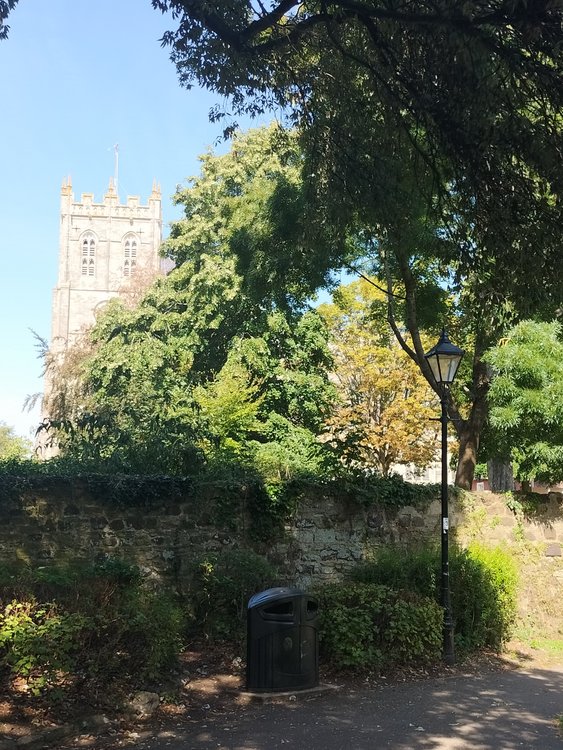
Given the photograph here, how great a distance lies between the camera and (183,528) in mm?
10172

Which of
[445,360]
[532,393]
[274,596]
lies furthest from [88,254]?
[274,596]

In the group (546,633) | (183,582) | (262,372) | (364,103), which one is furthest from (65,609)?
(262,372)

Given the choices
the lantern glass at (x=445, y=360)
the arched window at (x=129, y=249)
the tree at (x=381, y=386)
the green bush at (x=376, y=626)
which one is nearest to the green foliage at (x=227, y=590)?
the green bush at (x=376, y=626)

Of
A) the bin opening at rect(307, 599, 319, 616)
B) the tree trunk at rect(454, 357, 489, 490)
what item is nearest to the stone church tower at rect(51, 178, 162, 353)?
the tree trunk at rect(454, 357, 489, 490)

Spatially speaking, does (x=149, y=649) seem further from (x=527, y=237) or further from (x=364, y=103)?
(x=364, y=103)

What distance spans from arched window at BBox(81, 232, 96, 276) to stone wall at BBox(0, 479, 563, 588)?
77230mm

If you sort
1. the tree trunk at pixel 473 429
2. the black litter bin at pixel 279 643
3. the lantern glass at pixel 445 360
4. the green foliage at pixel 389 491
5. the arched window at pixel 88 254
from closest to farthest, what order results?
the black litter bin at pixel 279 643
the lantern glass at pixel 445 360
the green foliage at pixel 389 491
the tree trunk at pixel 473 429
the arched window at pixel 88 254

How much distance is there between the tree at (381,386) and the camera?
1171 inches

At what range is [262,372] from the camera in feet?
70.2

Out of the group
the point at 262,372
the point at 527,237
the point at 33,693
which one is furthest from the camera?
the point at 262,372

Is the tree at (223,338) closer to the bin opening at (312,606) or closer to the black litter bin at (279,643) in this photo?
the bin opening at (312,606)

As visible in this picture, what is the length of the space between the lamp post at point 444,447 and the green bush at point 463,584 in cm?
56

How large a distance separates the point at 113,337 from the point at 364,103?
15740 millimetres

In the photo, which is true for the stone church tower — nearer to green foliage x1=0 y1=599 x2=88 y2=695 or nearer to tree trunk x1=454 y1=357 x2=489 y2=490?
tree trunk x1=454 y1=357 x2=489 y2=490
